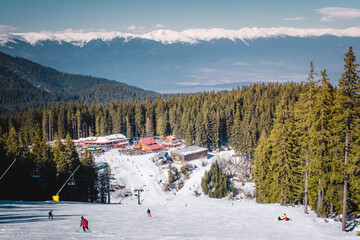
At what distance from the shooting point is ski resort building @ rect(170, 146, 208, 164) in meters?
68.2

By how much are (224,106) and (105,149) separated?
144ft

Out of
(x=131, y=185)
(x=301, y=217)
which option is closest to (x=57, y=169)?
(x=131, y=185)

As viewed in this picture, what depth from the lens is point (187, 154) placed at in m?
68.1

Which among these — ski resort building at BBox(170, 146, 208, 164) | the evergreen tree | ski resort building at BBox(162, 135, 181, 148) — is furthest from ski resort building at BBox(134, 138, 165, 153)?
the evergreen tree

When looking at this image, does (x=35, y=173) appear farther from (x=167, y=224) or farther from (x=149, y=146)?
(x=149, y=146)

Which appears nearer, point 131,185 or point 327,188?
point 327,188

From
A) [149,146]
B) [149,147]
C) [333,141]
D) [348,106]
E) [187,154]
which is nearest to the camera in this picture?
[348,106]

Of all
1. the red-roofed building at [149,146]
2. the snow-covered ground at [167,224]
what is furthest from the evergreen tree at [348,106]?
the red-roofed building at [149,146]

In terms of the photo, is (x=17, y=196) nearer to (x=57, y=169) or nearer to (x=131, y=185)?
(x=57, y=169)

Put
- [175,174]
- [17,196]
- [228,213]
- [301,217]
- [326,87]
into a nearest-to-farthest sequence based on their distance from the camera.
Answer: [326,87] < [301,217] < [228,213] < [17,196] < [175,174]

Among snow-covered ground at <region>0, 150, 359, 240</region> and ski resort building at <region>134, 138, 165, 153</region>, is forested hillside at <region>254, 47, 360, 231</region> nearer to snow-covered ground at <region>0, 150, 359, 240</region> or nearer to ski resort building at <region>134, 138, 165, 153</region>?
snow-covered ground at <region>0, 150, 359, 240</region>

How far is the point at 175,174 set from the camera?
60875 mm

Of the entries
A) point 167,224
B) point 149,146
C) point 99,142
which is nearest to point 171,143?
point 149,146

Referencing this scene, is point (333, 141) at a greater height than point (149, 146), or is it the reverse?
point (333, 141)
